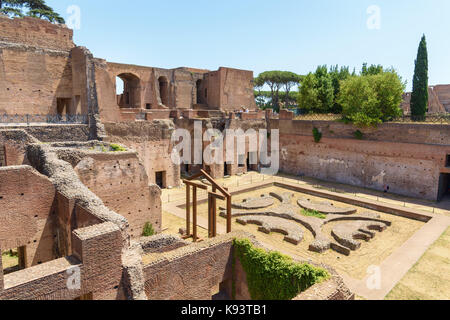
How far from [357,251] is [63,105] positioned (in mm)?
20132

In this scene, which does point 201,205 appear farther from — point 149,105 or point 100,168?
point 149,105

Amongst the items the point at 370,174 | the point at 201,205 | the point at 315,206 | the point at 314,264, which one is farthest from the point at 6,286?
the point at 370,174

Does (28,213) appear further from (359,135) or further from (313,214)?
(359,135)

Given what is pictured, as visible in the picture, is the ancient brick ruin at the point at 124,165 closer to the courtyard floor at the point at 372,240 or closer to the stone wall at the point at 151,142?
the stone wall at the point at 151,142

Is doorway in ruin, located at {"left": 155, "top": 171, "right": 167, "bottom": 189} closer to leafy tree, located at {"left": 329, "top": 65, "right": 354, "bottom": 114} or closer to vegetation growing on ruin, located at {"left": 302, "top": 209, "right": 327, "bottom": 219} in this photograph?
vegetation growing on ruin, located at {"left": 302, "top": 209, "right": 327, "bottom": 219}

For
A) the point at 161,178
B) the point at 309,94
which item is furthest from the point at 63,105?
the point at 309,94

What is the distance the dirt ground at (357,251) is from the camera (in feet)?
39.8

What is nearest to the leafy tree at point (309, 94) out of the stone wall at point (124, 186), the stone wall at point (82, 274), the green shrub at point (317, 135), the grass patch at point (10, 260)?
the green shrub at point (317, 135)

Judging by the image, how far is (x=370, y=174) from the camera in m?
23.2

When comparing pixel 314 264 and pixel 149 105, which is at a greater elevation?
pixel 149 105

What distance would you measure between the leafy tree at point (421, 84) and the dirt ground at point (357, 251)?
11030 mm

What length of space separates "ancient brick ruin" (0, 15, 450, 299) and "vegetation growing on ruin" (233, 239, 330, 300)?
16.3 inches

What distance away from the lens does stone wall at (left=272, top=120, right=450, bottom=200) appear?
20.3m

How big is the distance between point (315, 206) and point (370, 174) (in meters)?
7.36
